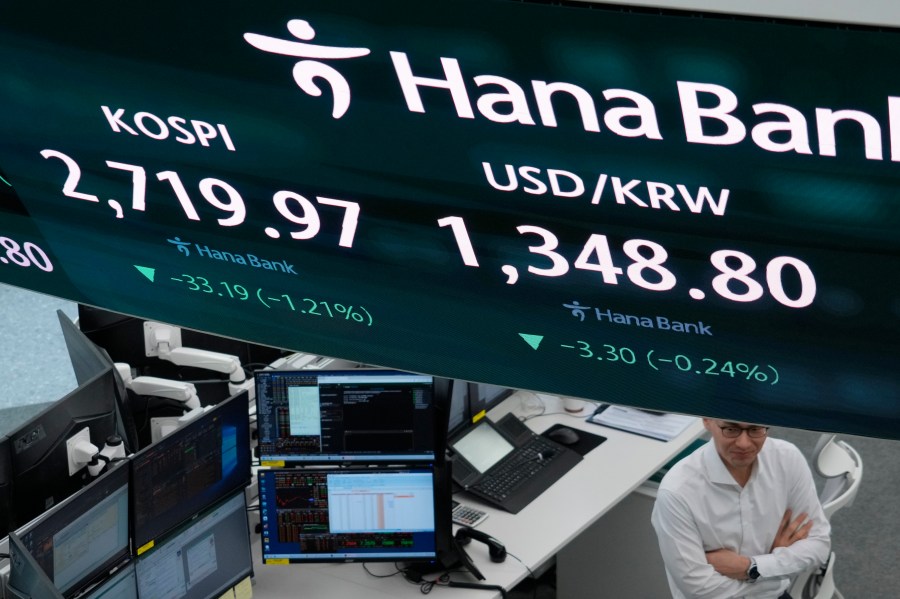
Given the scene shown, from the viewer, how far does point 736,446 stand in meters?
→ 3.69

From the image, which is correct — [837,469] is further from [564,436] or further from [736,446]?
[564,436]

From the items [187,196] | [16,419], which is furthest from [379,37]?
[16,419]

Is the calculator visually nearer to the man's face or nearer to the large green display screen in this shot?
the man's face

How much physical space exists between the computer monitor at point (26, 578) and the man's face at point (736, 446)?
198cm

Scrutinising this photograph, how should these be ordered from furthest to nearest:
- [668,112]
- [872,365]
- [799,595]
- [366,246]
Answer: [799,595], [366,246], [872,365], [668,112]

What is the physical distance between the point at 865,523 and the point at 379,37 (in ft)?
15.1

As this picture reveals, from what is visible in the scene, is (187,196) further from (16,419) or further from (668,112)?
(16,419)

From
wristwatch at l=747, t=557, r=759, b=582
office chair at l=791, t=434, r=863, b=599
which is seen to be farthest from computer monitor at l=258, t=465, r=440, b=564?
office chair at l=791, t=434, r=863, b=599

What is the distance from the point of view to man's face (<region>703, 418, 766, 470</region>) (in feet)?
12.0

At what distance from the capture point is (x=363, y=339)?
1682mm

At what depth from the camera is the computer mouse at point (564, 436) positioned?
461 cm

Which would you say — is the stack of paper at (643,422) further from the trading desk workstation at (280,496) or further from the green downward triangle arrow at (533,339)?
the green downward triangle arrow at (533,339)

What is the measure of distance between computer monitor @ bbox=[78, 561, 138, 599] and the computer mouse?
6.00ft

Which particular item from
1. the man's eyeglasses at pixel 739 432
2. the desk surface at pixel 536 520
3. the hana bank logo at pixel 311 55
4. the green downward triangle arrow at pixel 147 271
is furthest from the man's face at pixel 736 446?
the hana bank logo at pixel 311 55
